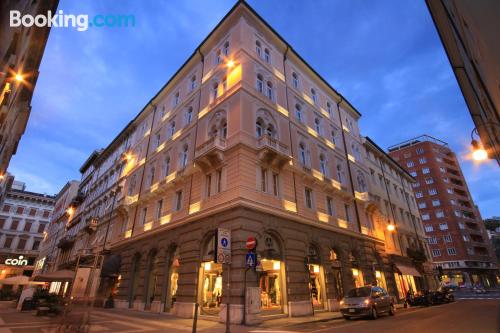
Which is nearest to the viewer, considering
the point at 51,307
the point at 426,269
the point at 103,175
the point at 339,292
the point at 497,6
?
the point at 497,6

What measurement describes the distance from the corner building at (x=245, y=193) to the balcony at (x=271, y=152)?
0.28 ft

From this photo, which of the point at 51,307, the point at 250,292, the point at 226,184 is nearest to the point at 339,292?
the point at 250,292

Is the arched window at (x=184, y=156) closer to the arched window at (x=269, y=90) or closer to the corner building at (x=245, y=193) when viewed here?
the corner building at (x=245, y=193)

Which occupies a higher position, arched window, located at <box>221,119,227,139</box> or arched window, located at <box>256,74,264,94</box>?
arched window, located at <box>256,74,264,94</box>

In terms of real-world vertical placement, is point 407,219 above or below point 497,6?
above

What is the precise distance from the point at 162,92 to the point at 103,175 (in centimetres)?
1856

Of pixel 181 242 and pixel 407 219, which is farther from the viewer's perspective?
pixel 407 219

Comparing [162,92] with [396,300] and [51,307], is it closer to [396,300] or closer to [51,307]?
[51,307]

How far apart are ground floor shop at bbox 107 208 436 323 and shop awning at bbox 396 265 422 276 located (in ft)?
24.0

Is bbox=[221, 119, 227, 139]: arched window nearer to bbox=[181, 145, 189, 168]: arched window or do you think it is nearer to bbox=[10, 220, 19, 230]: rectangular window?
bbox=[181, 145, 189, 168]: arched window

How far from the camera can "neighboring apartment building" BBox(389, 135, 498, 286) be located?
70.0 m

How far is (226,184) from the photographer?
54.7 feet

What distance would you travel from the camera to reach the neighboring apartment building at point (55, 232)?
1859 inches

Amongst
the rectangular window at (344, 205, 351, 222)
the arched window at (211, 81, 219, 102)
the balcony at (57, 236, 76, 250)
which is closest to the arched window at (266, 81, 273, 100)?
the arched window at (211, 81, 219, 102)
